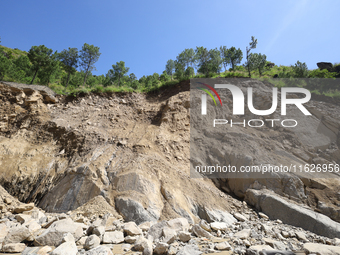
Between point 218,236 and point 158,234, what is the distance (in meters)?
2.18

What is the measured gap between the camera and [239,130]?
13.1m

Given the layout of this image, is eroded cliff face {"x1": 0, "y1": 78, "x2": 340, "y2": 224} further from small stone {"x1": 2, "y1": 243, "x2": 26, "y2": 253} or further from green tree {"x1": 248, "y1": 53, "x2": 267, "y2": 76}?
green tree {"x1": 248, "y1": 53, "x2": 267, "y2": 76}

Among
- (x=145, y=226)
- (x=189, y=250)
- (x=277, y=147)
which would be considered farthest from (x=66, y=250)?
(x=277, y=147)

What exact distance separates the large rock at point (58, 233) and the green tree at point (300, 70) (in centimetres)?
3133

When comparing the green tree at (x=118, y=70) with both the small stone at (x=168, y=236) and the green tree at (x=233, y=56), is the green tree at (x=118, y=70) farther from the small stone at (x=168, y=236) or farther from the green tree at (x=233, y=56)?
the small stone at (x=168, y=236)

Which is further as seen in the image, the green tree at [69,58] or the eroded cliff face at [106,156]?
the green tree at [69,58]

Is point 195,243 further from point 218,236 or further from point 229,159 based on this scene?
point 229,159

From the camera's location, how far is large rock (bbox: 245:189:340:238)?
729cm

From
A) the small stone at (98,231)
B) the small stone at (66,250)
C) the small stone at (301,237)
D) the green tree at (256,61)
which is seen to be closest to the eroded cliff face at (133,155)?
the small stone at (98,231)

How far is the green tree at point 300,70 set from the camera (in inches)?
1005

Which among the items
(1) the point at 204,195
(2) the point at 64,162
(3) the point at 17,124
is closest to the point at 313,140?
(1) the point at 204,195

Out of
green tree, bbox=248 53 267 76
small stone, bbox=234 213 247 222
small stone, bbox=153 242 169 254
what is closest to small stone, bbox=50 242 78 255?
small stone, bbox=153 242 169 254

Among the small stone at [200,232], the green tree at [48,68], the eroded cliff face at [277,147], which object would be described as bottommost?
the small stone at [200,232]

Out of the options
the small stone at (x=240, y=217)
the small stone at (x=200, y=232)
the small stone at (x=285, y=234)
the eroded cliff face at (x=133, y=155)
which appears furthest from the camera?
the eroded cliff face at (x=133, y=155)
